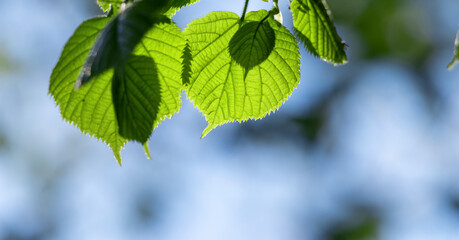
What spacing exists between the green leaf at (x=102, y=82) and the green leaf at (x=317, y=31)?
0.26 metres

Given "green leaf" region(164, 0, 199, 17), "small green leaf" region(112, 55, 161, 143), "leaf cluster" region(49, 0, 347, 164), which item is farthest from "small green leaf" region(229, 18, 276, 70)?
"small green leaf" region(112, 55, 161, 143)

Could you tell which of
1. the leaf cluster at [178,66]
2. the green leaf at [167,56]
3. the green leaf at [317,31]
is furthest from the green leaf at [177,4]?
the green leaf at [317,31]

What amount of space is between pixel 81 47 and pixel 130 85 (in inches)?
4.7

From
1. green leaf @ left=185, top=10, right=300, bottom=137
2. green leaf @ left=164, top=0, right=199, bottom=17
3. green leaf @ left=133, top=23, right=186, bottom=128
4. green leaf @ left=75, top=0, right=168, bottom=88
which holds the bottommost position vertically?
green leaf @ left=75, top=0, right=168, bottom=88

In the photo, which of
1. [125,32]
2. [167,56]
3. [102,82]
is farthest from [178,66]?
[125,32]

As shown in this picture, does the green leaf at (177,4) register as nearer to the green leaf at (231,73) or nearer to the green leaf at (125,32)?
the green leaf at (231,73)

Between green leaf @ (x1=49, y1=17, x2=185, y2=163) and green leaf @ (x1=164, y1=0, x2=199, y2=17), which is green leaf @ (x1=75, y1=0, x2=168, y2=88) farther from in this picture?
green leaf @ (x1=164, y1=0, x2=199, y2=17)

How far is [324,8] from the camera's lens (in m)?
0.91

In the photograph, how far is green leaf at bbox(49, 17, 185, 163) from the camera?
3.07 ft

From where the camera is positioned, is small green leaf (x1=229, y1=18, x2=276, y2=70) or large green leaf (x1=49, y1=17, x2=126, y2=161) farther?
small green leaf (x1=229, y1=18, x2=276, y2=70)

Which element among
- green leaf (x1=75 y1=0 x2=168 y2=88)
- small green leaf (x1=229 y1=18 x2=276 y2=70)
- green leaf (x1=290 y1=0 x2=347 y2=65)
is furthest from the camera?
small green leaf (x1=229 y1=18 x2=276 y2=70)

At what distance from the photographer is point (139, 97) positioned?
3.13 feet

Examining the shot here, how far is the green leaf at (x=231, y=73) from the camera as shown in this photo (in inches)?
43.0

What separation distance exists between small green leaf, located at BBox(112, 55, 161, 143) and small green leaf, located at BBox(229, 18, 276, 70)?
0.77 ft
